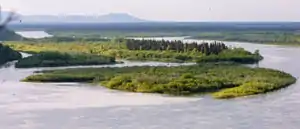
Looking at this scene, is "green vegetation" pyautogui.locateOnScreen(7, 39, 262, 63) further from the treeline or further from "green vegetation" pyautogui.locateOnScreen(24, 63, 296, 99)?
"green vegetation" pyautogui.locateOnScreen(24, 63, 296, 99)

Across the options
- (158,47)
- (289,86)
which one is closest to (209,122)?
(289,86)

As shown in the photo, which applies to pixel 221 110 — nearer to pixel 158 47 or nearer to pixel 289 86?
pixel 289 86

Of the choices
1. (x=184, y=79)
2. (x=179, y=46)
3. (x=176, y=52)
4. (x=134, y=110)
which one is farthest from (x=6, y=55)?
(x=134, y=110)

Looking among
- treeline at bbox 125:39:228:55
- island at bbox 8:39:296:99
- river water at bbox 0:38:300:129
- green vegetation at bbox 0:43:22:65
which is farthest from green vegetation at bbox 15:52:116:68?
river water at bbox 0:38:300:129

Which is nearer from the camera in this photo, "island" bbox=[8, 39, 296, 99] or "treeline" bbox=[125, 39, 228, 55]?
"island" bbox=[8, 39, 296, 99]

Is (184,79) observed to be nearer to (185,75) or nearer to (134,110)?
(185,75)

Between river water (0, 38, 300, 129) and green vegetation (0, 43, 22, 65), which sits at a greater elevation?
green vegetation (0, 43, 22, 65)
